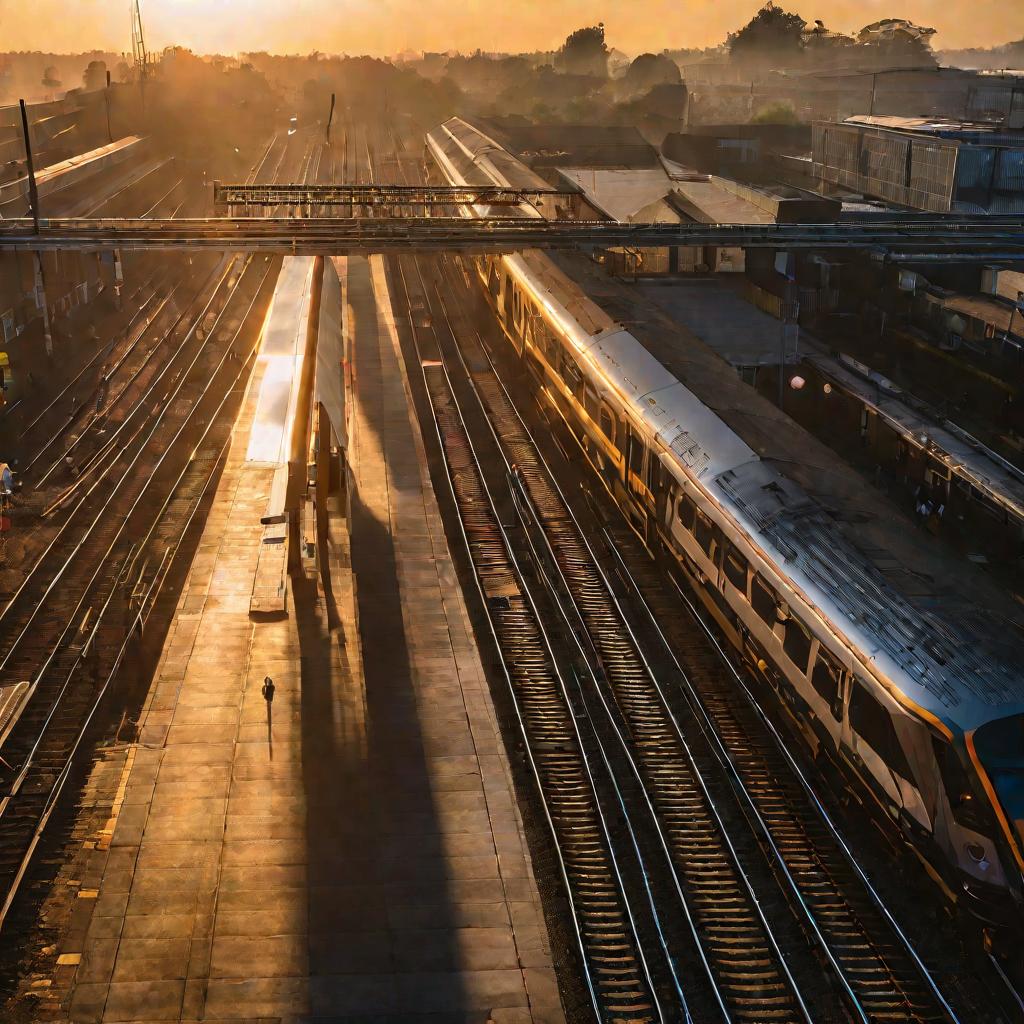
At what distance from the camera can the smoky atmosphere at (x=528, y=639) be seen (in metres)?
12.5

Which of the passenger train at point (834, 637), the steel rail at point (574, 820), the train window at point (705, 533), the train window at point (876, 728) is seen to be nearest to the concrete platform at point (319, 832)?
the steel rail at point (574, 820)

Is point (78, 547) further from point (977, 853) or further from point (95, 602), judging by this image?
point (977, 853)

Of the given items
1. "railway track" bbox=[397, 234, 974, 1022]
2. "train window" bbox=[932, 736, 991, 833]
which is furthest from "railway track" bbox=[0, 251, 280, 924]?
"train window" bbox=[932, 736, 991, 833]

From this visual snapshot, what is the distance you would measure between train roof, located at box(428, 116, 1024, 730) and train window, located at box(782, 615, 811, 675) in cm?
53

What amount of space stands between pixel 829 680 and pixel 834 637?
2.07 ft

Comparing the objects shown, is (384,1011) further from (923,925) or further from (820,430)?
(820,430)

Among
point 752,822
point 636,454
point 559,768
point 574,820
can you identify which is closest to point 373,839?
point 574,820

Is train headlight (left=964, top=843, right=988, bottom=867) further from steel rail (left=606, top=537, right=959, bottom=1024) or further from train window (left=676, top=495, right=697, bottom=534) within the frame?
train window (left=676, top=495, right=697, bottom=534)

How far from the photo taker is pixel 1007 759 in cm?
1200

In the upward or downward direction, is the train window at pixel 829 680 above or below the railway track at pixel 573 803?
above

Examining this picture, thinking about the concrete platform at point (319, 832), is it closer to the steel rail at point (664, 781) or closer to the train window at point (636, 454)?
the steel rail at point (664, 781)

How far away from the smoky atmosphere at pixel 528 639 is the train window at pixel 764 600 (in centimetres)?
11

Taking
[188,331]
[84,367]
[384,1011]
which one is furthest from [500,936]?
[188,331]

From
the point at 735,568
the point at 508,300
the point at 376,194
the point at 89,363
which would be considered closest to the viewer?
the point at 735,568
